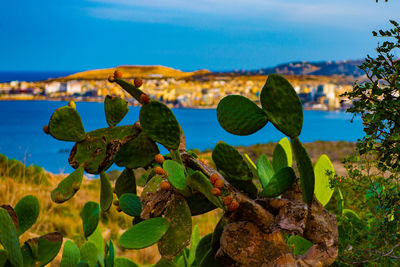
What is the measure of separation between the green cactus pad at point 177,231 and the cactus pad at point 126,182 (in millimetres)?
321

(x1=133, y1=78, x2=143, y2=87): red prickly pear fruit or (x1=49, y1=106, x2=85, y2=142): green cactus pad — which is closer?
(x1=133, y1=78, x2=143, y2=87): red prickly pear fruit

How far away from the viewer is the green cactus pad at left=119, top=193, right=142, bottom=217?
1.30 metres

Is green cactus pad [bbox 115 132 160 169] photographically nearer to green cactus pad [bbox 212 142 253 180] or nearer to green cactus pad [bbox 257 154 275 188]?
green cactus pad [bbox 212 142 253 180]

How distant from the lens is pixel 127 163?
1.31 meters

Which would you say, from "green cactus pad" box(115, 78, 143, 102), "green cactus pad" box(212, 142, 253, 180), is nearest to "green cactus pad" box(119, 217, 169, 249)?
"green cactus pad" box(212, 142, 253, 180)

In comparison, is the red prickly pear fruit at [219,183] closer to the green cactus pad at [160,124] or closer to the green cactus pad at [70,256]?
the green cactus pad at [160,124]

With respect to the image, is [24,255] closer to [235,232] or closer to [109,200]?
[109,200]

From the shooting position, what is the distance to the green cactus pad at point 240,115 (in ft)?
3.81

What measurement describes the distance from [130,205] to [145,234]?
20 cm

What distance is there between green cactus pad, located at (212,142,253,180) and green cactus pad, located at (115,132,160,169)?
0.21 m

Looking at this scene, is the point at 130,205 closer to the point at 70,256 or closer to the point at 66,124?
the point at 66,124

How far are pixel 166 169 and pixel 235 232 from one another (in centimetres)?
26

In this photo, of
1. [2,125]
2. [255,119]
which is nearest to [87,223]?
[255,119]

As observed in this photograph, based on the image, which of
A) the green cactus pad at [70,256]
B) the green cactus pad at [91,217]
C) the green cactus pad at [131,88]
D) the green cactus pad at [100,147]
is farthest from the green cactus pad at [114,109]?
the green cactus pad at [70,256]
